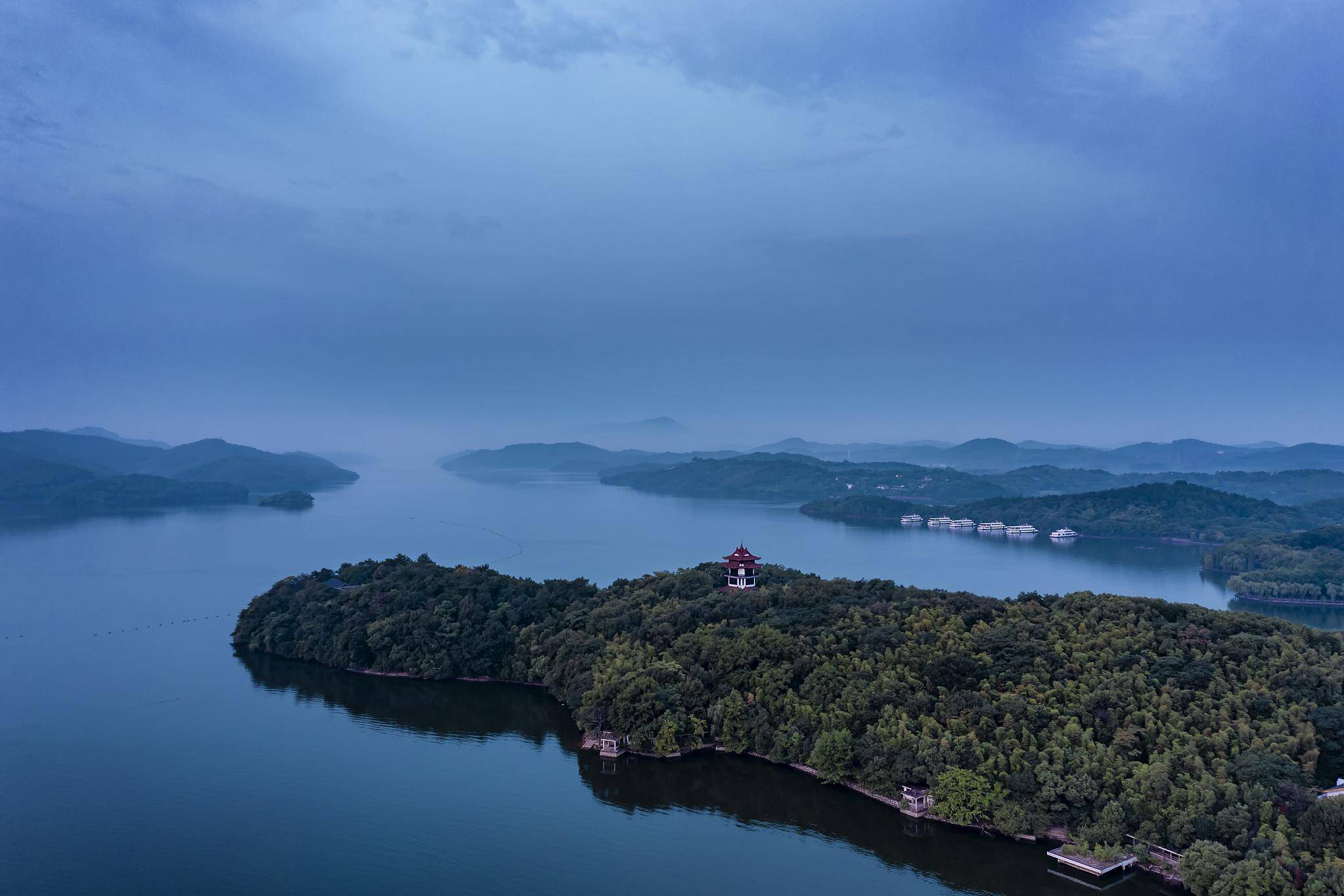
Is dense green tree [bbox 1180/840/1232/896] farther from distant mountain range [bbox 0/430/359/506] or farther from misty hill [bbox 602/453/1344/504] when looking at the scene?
distant mountain range [bbox 0/430/359/506]

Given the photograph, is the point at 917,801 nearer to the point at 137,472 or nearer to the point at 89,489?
the point at 89,489

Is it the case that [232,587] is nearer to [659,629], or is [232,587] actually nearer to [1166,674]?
[659,629]

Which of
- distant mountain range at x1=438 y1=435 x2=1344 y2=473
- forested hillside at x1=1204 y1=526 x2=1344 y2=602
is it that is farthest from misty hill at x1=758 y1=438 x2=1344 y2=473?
forested hillside at x1=1204 y1=526 x2=1344 y2=602

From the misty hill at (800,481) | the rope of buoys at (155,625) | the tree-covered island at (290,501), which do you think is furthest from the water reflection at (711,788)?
the misty hill at (800,481)

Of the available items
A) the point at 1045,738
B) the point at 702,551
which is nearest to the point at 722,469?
the point at 702,551

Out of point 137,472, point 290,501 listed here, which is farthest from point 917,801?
point 137,472

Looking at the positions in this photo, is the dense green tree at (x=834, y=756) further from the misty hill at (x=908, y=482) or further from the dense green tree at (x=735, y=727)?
the misty hill at (x=908, y=482)
